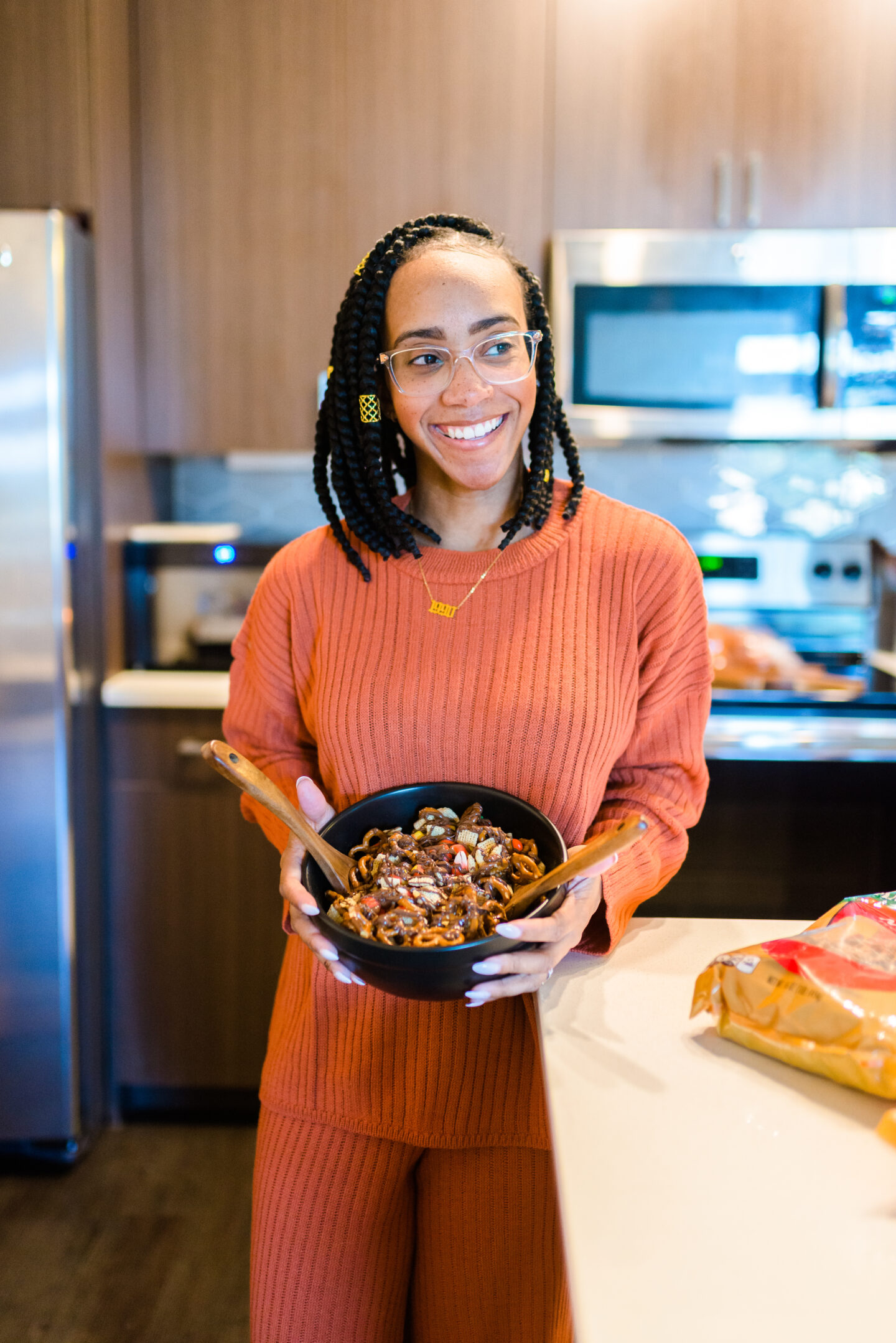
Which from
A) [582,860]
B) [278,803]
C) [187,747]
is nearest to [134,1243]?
[187,747]

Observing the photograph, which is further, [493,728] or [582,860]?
[493,728]

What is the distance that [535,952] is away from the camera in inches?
31.2

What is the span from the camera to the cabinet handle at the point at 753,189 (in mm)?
2137

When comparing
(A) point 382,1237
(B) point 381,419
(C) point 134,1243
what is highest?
(B) point 381,419

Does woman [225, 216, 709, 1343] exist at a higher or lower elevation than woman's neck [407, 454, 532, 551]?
lower

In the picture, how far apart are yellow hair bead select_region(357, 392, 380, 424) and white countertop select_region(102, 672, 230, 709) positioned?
1.00 metres

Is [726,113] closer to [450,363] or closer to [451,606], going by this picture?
[450,363]

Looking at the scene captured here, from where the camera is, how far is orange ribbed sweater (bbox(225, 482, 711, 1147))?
102 centimetres

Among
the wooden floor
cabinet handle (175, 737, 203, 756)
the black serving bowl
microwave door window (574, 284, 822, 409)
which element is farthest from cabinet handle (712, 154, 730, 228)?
the wooden floor

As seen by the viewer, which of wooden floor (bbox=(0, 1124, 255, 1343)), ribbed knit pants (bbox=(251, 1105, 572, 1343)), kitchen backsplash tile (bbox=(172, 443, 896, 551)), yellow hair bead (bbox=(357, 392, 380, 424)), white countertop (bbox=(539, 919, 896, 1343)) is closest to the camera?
white countertop (bbox=(539, 919, 896, 1343))

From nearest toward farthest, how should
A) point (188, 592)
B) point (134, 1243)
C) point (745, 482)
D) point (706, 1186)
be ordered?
point (706, 1186), point (134, 1243), point (188, 592), point (745, 482)

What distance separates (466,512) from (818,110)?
62.6 inches

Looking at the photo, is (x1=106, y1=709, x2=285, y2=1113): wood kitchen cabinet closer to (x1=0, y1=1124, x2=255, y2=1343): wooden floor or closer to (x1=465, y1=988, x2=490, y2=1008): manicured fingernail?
(x1=0, y1=1124, x2=255, y2=1343): wooden floor

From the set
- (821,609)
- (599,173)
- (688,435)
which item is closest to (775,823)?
(821,609)
